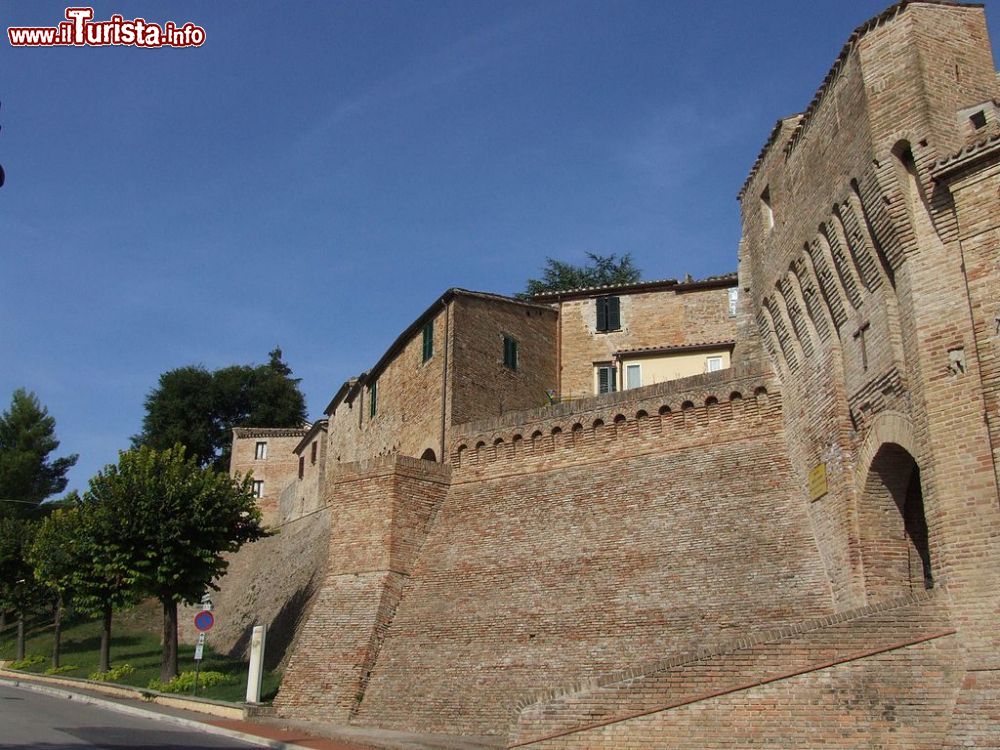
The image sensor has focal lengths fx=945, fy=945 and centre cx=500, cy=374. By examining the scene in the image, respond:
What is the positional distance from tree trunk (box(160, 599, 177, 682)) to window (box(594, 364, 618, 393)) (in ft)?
47.1

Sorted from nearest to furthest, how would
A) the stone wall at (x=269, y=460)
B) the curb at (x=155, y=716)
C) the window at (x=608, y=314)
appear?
the curb at (x=155, y=716) < the window at (x=608, y=314) < the stone wall at (x=269, y=460)

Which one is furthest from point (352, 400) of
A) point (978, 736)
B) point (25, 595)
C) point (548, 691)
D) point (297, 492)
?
point (978, 736)

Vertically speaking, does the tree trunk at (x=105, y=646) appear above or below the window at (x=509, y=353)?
below

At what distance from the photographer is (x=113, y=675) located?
2773 centimetres

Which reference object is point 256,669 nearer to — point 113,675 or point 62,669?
point 113,675

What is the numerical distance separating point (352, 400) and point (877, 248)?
25.1 metres

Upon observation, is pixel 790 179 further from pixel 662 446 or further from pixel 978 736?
pixel 978 736

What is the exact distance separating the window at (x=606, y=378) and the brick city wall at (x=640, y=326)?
0.72ft

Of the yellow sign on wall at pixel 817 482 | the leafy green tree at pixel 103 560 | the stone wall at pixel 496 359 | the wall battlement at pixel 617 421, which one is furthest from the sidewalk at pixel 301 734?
the stone wall at pixel 496 359

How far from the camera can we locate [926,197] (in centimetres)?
1462

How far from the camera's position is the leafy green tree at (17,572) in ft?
123

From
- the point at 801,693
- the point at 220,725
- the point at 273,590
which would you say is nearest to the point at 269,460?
the point at 273,590

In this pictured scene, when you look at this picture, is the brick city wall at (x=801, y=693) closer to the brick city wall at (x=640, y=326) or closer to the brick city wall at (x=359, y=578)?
the brick city wall at (x=359, y=578)

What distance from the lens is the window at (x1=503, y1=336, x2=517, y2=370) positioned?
28.4m
